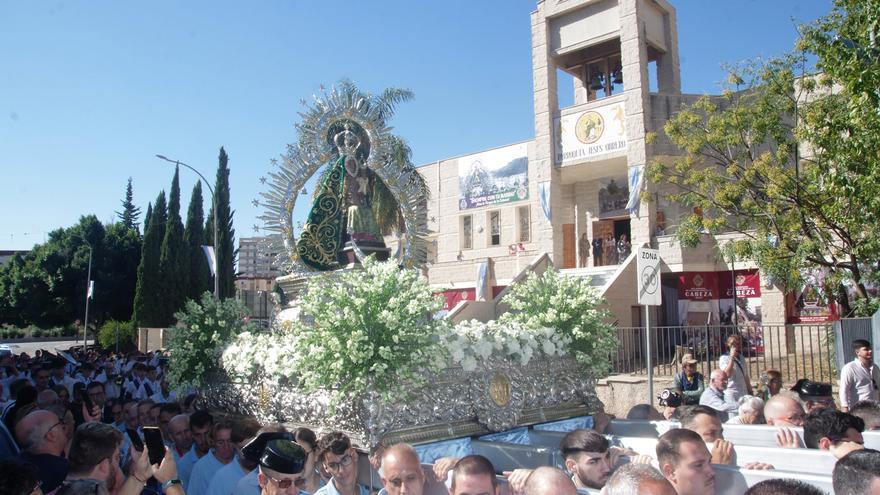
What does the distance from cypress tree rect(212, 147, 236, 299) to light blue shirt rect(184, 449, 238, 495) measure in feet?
103

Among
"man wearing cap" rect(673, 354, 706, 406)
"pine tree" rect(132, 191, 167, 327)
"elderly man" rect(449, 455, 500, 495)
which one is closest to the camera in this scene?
"elderly man" rect(449, 455, 500, 495)

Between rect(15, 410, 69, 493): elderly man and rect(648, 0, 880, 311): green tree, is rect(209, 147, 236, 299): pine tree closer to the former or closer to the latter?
rect(648, 0, 880, 311): green tree

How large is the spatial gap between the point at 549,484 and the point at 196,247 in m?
38.0

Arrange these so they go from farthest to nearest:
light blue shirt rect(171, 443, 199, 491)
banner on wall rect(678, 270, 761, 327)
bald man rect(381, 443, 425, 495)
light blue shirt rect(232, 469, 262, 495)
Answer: banner on wall rect(678, 270, 761, 327)
light blue shirt rect(171, 443, 199, 491)
light blue shirt rect(232, 469, 262, 495)
bald man rect(381, 443, 425, 495)

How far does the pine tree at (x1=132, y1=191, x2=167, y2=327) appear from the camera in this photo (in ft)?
117

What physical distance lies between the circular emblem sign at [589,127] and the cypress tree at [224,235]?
20376mm

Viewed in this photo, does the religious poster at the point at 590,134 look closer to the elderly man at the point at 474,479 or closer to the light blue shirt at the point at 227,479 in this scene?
the light blue shirt at the point at 227,479

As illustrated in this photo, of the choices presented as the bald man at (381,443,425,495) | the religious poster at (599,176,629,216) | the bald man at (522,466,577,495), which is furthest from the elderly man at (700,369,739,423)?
the religious poster at (599,176,629,216)

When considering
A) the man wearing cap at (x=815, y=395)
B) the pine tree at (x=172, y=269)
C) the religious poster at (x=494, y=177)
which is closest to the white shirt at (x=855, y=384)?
the man wearing cap at (x=815, y=395)

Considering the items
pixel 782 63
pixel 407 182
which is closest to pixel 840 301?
pixel 782 63

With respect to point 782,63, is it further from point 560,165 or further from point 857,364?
point 560,165

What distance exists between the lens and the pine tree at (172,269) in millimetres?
36188

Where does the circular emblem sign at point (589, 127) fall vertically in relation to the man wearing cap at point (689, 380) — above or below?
above

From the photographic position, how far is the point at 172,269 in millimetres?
36594
